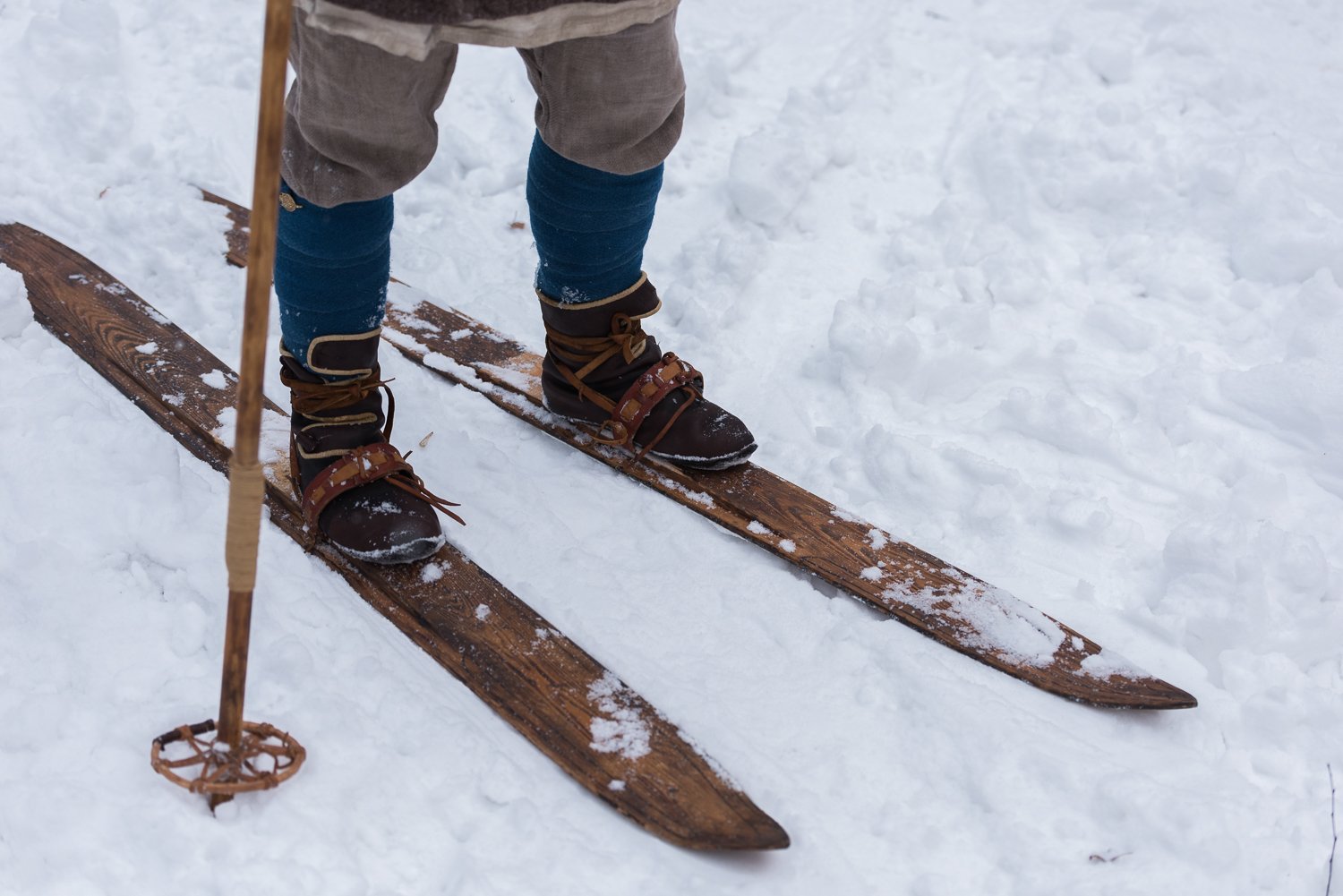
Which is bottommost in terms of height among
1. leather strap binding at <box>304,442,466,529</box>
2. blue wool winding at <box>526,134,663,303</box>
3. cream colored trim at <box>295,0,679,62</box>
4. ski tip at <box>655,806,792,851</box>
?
ski tip at <box>655,806,792,851</box>

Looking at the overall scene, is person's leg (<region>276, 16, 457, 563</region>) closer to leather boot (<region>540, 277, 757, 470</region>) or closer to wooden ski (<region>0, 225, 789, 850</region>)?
wooden ski (<region>0, 225, 789, 850</region>)

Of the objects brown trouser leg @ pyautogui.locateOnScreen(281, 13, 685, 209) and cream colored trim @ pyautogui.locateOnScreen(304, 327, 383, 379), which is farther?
cream colored trim @ pyautogui.locateOnScreen(304, 327, 383, 379)

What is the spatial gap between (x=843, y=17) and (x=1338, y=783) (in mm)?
2914

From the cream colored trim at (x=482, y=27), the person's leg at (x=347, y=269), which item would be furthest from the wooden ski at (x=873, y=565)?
the cream colored trim at (x=482, y=27)

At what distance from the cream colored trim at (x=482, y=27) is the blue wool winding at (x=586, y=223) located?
13.8 inches

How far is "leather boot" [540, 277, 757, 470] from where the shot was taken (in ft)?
6.36

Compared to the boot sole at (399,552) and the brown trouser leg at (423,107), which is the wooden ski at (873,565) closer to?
the boot sole at (399,552)

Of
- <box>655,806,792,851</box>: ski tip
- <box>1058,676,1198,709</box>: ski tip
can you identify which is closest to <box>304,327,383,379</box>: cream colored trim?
<box>655,806,792,851</box>: ski tip

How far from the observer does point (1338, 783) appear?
1.49 m

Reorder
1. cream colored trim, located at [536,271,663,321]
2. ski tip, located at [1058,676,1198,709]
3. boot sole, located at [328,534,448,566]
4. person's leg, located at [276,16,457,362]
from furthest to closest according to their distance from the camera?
cream colored trim, located at [536,271,663,321]
boot sole, located at [328,534,448,566]
ski tip, located at [1058,676,1198,709]
person's leg, located at [276,16,457,362]

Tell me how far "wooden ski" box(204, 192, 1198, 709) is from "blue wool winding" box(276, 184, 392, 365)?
0.52 meters

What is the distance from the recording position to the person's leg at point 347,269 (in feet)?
4.56

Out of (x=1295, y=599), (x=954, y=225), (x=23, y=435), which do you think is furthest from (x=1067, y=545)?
(x=23, y=435)

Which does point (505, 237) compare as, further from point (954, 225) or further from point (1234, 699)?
point (1234, 699)
